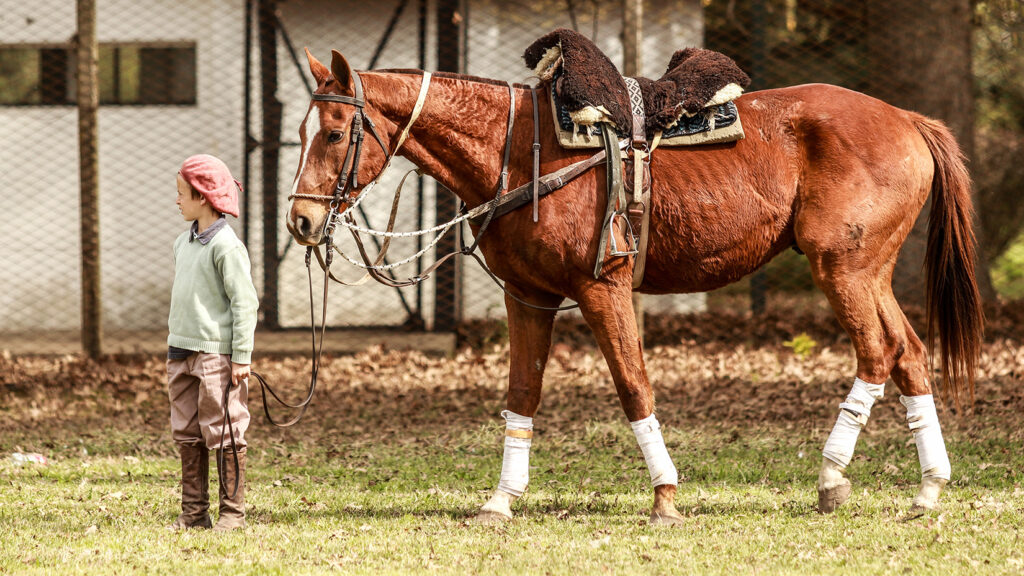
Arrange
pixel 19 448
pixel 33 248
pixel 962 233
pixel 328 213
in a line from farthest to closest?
pixel 33 248 → pixel 19 448 → pixel 962 233 → pixel 328 213

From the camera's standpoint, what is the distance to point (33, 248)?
40.4ft

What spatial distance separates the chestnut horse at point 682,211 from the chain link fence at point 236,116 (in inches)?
257

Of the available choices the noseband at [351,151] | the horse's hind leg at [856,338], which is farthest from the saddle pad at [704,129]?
the noseband at [351,151]

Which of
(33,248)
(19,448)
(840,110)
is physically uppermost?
(840,110)

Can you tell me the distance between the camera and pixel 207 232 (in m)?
4.43

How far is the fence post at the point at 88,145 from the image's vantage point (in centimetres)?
925

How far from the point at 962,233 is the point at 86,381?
7145 millimetres

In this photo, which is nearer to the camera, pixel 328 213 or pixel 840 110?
pixel 328 213

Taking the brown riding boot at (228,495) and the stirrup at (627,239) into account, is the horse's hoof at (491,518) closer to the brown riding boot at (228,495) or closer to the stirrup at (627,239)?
the brown riding boot at (228,495)

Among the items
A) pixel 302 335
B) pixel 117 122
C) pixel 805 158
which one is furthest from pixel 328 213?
pixel 117 122

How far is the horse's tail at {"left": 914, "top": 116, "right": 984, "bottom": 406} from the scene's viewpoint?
4992 mm

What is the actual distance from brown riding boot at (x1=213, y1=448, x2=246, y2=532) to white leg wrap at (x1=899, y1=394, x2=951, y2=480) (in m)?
2.91

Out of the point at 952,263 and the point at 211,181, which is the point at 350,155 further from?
the point at 952,263

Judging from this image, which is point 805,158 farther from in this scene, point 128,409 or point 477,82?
point 128,409
